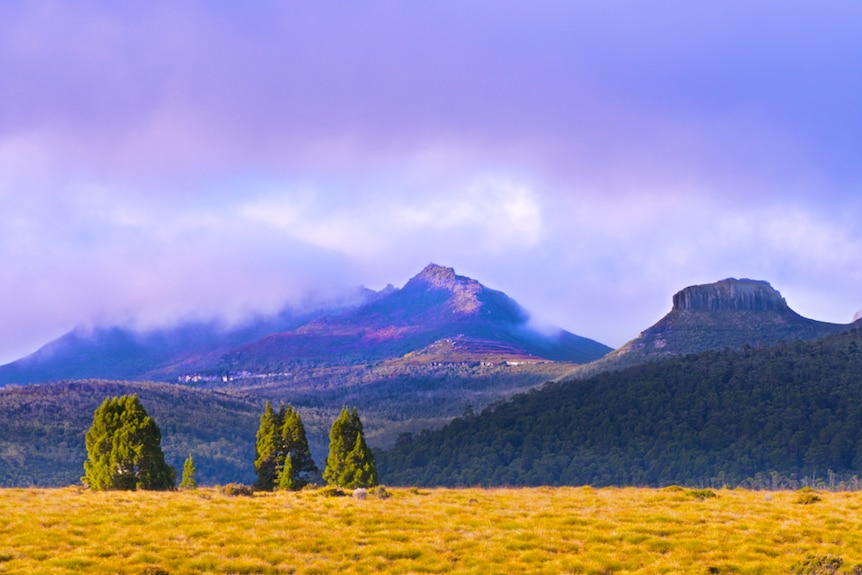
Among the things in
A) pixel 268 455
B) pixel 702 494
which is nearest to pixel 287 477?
pixel 268 455

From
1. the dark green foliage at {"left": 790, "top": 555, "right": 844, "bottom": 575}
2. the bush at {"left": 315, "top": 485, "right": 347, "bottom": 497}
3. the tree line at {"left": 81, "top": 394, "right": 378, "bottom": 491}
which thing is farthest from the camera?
the tree line at {"left": 81, "top": 394, "right": 378, "bottom": 491}

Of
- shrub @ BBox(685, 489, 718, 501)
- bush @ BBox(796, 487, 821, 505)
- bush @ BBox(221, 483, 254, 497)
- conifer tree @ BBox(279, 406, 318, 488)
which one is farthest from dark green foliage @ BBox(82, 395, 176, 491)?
bush @ BBox(796, 487, 821, 505)

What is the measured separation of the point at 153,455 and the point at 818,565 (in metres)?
36.8

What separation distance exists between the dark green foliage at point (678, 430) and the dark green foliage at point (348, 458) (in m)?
67.6

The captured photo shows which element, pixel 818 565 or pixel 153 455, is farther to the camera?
pixel 153 455

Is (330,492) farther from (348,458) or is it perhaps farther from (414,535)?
(348,458)

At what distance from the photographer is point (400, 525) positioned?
3178 centimetres

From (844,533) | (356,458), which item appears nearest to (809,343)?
(356,458)

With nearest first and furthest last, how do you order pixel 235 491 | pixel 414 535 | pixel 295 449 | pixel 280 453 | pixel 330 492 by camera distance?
pixel 414 535
pixel 330 492
pixel 235 491
pixel 280 453
pixel 295 449

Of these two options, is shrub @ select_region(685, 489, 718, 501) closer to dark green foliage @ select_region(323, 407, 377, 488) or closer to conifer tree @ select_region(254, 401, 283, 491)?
dark green foliage @ select_region(323, 407, 377, 488)

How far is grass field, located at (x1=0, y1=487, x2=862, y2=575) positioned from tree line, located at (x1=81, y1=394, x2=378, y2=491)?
11.6 m

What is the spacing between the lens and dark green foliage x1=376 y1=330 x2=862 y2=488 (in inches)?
4911

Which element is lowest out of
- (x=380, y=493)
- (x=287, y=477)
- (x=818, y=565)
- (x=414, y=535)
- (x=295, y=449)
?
(x=818, y=565)

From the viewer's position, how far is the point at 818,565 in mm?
26344
